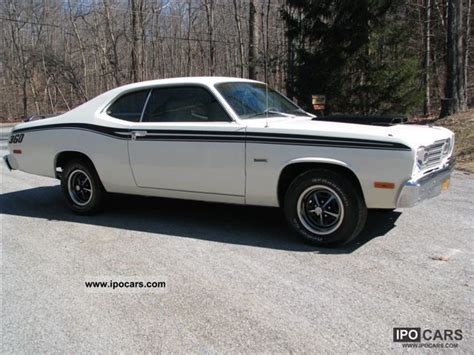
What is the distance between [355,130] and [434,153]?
902 millimetres

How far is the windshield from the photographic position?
195 inches

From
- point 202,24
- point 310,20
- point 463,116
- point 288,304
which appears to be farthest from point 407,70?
point 202,24

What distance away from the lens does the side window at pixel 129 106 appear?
17.9ft

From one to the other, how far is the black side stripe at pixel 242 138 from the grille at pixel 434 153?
1.69 feet

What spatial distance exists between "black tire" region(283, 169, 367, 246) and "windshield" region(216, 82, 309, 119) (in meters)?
0.98

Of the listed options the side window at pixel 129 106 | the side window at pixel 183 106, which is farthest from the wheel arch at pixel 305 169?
the side window at pixel 129 106

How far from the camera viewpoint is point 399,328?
294 centimetres

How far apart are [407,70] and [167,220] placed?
9018 millimetres

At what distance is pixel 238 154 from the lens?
4672 mm

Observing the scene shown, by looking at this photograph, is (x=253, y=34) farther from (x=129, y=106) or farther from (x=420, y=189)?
(x=420, y=189)

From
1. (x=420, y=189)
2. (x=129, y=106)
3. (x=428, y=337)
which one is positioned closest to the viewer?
(x=428, y=337)

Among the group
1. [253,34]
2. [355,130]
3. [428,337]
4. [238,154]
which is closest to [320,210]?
[355,130]

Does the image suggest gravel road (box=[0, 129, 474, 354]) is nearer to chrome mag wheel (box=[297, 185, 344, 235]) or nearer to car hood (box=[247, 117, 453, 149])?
chrome mag wheel (box=[297, 185, 344, 235])

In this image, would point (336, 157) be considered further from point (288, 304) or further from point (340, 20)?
point (340, 20)
